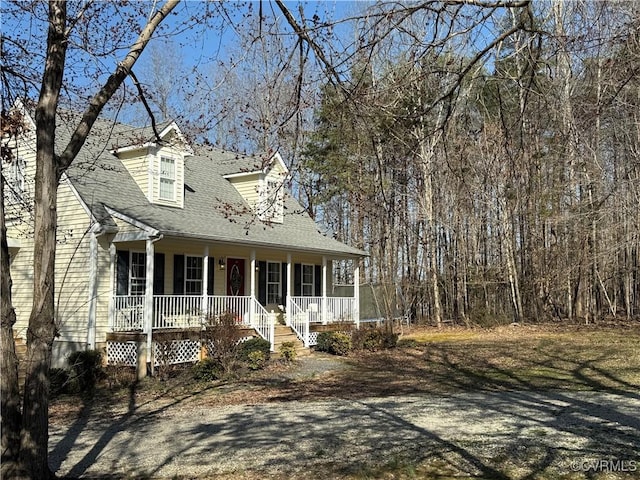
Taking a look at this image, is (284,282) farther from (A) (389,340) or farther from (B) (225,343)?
(B) (225,343)

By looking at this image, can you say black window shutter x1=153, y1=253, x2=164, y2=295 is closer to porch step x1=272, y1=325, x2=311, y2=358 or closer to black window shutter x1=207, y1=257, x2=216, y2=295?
black window shutter x1=207, y1=257, x2=216, y2=295

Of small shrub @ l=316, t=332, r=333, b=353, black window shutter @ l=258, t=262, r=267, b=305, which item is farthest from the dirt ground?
black window shutter @ l=258, t=262, r=267, b=305

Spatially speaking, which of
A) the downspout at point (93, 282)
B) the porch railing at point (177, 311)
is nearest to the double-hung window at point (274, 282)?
the porch railing at point (177, 311)

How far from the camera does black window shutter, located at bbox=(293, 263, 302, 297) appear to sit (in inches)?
822

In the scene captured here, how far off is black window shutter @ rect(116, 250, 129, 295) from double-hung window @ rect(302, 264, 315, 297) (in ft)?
25.4

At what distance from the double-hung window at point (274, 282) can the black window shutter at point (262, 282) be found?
17 centimetres

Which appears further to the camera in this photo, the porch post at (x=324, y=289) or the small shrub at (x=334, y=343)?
the porch post at (x=324, y=289)

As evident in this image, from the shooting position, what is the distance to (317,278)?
22.0 m

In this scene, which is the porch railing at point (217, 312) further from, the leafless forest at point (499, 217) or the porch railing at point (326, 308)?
the leafless forest at point (499, 217)

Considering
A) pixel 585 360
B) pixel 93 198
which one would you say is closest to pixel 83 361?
pixel 93 198

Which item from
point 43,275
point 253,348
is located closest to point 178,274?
point 253,348

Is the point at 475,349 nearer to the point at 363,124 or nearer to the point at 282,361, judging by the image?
the point at 282,361

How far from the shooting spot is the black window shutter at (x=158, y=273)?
51.9 feet

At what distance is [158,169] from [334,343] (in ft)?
23.8
